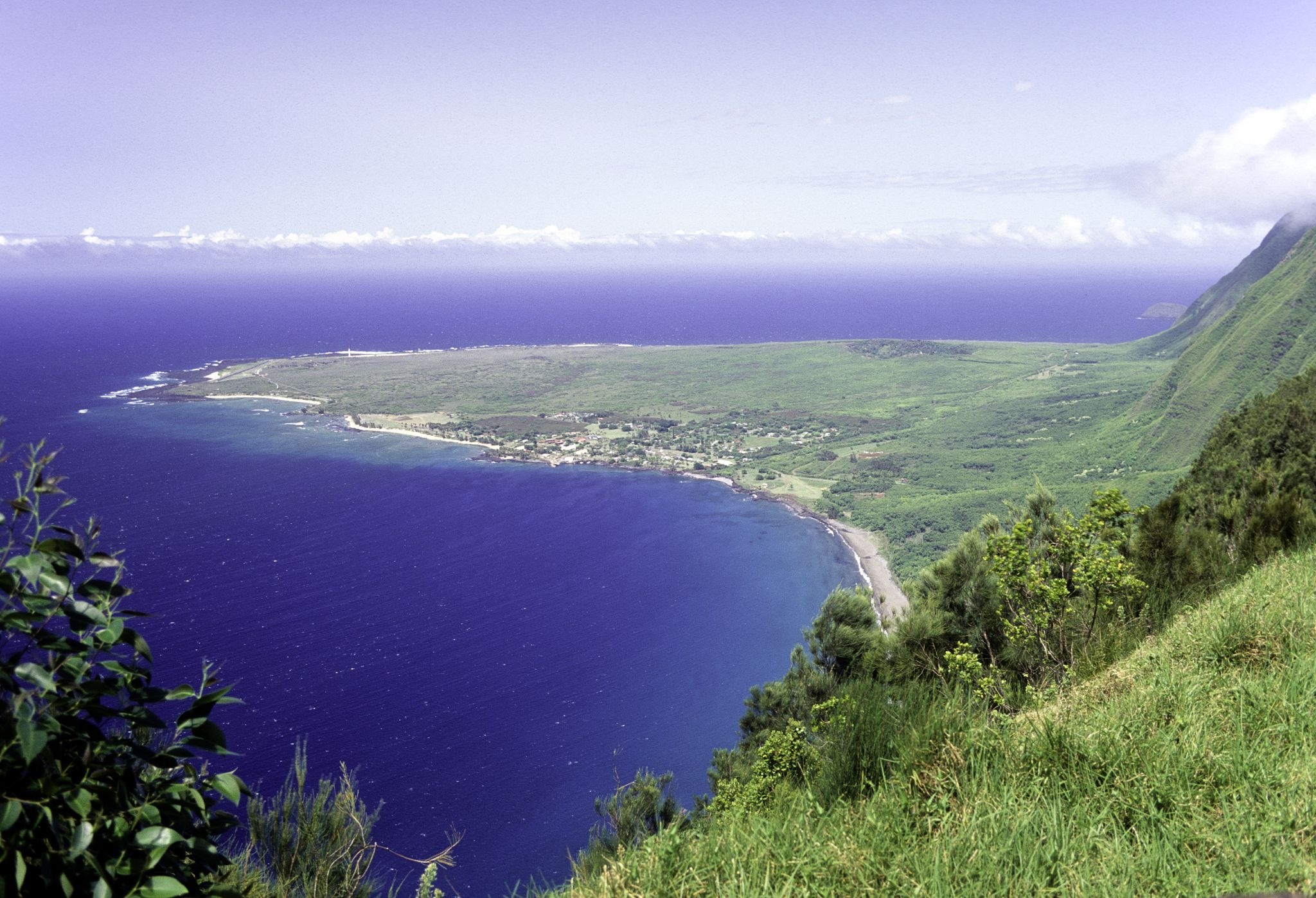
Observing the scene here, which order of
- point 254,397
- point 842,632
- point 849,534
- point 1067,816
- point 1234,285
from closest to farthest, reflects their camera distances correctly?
point 1067,816
point 842,632
point 849,534
point 254,397
point 1234,285

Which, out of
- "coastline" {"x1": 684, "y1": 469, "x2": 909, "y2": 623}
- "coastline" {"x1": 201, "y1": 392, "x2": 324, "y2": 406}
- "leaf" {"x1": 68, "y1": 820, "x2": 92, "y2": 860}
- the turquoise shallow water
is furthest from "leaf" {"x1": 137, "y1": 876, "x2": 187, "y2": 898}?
"coastline" {"x1": 201, "y1": 392, "x2": 324, "y2": 406}

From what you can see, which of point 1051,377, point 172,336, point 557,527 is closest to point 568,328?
point 172,336

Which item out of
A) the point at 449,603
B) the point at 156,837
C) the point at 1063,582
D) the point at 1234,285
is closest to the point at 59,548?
the point at 156,837

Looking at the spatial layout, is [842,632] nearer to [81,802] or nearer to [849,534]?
[81,802]

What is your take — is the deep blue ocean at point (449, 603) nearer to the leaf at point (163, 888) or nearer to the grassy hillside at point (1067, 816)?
the grassy hillside at point (1067, 816)

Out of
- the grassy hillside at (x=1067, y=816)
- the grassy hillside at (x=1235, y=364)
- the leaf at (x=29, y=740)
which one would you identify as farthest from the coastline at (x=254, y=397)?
the leaf at (x=29, y=740)

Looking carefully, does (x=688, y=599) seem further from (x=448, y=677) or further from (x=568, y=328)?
(x=568, y=328)

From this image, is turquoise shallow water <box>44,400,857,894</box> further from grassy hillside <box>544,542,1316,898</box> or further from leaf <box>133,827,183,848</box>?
grassy hillside <box>544,542,1316,898</box>

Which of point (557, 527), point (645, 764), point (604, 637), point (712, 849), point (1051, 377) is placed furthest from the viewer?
point (1051, 377)

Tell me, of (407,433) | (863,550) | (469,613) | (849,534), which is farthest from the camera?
(407,433)
